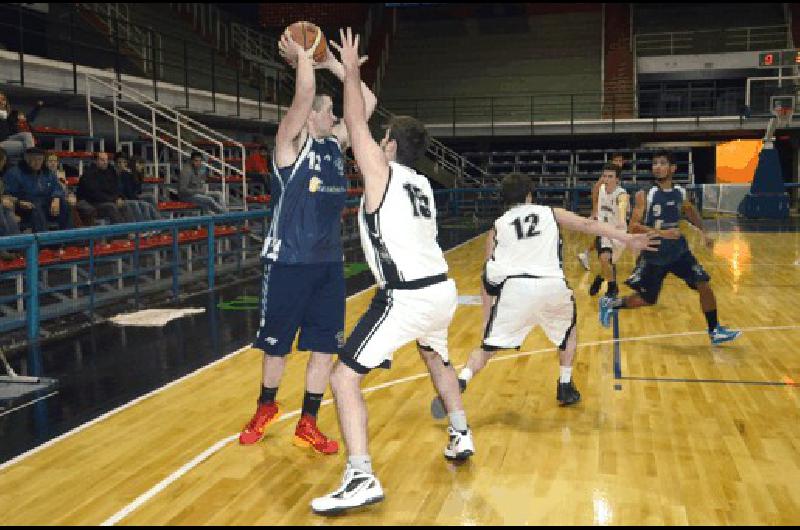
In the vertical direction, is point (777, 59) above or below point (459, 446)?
above

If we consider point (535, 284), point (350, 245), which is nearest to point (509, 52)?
point (350, 245)

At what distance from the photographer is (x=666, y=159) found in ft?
27.0

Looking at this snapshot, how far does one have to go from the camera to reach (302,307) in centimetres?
507

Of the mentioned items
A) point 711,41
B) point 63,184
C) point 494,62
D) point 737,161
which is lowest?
point 63,184

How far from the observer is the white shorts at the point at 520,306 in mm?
5750

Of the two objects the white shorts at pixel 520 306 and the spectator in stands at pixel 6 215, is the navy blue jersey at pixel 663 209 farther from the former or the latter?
the spectator in stands at pixel 6 215

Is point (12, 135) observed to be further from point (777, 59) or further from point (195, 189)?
point (777, 59)

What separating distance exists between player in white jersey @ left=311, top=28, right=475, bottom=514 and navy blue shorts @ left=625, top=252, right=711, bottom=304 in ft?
15.0

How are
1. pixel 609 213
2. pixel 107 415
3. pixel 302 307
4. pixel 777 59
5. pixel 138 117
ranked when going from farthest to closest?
pixel 777 59 → pixel 138 117 → pixel 609 213 → pixel 107 415 → pixel 302 307

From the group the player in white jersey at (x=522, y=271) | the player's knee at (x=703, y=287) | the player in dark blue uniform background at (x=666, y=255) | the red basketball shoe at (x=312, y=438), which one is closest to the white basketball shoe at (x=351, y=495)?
the red basketball shoe at (x=312, y=438)

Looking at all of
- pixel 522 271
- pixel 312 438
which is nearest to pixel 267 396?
pixel 312 438

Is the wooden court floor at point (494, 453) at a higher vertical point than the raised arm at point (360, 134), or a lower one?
lower

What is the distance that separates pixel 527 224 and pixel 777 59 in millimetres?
22823

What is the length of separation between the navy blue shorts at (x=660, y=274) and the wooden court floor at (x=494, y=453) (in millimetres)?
673
